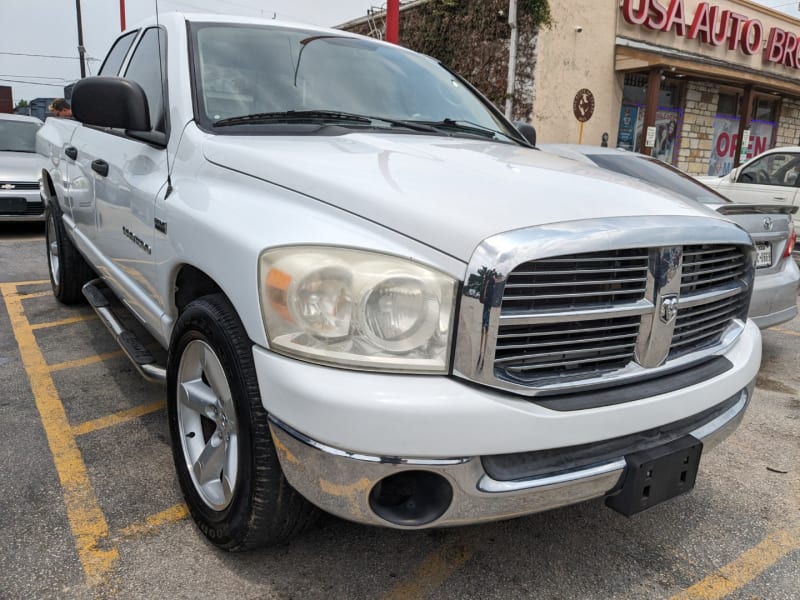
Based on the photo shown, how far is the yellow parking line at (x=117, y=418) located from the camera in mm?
3107

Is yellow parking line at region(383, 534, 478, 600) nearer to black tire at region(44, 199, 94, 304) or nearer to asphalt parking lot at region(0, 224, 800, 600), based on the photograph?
asphalt parking lot at region(0, 224, 800, 600)

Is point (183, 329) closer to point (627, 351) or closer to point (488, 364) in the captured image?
point (488, 364)

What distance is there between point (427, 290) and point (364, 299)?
16 centimetres

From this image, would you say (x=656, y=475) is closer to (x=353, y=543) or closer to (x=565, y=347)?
(x=565, y=347)

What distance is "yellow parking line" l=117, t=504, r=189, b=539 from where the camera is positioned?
2.30 meters

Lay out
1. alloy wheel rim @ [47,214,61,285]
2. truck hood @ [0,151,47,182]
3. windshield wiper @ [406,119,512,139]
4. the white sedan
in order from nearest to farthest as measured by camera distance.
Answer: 1. windshield wiper @ [406,119,512,139]
2. alloy wheel rim @ [47,214,61,285]
3. the white sedan
4. truck hood @ [0,151,47,182]

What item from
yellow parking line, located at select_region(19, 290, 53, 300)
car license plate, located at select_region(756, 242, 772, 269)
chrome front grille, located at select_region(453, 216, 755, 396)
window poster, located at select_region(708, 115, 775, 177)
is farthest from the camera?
window poster, located at select_region(708, 115, 775, 177)

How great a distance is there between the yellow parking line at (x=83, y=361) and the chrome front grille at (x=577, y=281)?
3274mm

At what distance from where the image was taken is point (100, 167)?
10.9 feet

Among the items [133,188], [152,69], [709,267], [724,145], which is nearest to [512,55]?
[724,145]

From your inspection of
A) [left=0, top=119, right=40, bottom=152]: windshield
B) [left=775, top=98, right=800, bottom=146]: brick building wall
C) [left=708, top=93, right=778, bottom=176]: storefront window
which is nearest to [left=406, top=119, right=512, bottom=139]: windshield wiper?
[left=0, top=119, right=40, bottom=152]: windshield

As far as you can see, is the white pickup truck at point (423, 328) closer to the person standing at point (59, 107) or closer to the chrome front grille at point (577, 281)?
the chrome front grille at point (577, 281)

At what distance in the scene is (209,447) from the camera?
2.16m

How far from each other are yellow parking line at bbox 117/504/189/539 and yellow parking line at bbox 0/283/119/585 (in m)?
0.08
